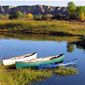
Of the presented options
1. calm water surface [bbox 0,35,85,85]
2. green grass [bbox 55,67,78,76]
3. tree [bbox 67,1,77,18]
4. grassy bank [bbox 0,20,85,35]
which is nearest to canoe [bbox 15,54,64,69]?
green grass [bbox 55,67,78,76]

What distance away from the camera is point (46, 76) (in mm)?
30391

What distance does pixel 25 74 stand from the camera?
29500mm

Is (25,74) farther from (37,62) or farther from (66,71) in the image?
(66,71)

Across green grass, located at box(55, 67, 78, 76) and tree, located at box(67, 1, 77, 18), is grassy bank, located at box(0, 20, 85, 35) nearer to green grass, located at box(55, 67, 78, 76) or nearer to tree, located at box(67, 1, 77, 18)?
tree, located at box(67, 1, 77, 18)

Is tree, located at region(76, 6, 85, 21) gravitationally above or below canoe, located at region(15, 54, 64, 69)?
below

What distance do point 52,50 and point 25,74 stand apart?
63.5 feet

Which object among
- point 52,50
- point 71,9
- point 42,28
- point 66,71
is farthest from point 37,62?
point 71,9

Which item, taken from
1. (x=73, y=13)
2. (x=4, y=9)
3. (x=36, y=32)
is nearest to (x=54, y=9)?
(x=4, y=9)

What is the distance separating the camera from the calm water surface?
29595 millimetres

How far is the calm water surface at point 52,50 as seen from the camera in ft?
97.1

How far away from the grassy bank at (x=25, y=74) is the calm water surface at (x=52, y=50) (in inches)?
32.3

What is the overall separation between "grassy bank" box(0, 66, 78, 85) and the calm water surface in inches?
32.3

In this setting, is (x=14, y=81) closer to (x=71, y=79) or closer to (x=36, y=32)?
(x=71, y=79)

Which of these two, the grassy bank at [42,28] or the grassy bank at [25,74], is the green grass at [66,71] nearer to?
the grassy bank at [25,74]
